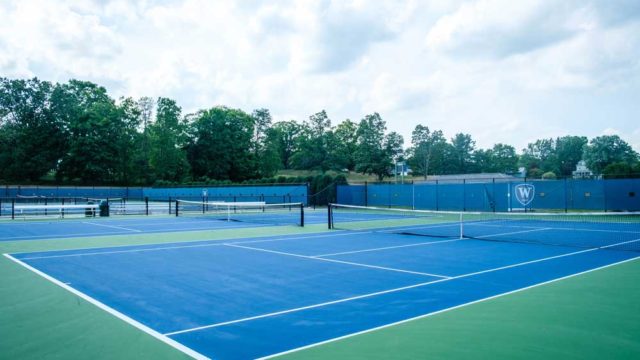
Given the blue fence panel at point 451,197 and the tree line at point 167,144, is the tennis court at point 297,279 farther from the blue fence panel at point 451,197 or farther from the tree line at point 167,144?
the tree line at point 167,144

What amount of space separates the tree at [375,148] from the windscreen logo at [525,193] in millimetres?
50179

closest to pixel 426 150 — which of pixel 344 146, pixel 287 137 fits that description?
pixel 344 146

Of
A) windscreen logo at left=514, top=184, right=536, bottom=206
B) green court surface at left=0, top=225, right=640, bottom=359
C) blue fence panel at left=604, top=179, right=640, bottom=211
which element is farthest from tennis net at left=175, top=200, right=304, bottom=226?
blue fence panel at left=604, top=179, right=640, bottom=211

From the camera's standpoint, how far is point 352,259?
35.8ft

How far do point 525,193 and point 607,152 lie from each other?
268 feet

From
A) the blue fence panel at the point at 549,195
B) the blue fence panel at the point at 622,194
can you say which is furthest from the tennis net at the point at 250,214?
the blue fence panel at the point at 622,194

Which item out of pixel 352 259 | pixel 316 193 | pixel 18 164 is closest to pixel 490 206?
pixel 316 193

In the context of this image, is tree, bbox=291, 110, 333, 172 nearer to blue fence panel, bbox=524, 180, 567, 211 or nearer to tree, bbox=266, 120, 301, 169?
tree, bbox=266, 120, 301, 169

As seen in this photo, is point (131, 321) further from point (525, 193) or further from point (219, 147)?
point (219, 147)

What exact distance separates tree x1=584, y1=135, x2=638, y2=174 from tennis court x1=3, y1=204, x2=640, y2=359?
304 feet

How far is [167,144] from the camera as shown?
238 feet

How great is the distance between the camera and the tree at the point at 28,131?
67312 millimetres

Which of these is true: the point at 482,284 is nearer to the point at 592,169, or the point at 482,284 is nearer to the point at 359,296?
the point at 359,296

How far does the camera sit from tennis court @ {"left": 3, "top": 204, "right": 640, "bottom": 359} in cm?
553
